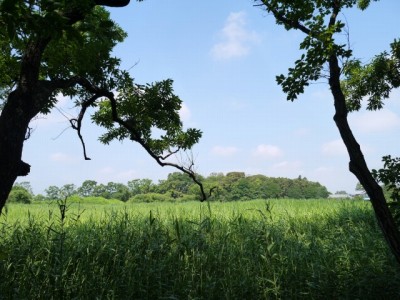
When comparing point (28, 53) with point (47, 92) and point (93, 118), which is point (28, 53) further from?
point (93, 118)

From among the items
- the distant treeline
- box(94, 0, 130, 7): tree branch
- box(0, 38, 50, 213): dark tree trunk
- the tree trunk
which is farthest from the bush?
Result: the tree trunk

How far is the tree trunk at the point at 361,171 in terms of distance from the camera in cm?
442

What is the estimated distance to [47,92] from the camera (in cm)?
471

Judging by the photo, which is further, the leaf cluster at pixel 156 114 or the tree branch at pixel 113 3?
the leaf cluster at pixel 156 114

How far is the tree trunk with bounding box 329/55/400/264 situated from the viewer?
442 centimetres

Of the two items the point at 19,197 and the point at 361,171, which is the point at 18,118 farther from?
the point at 19,197

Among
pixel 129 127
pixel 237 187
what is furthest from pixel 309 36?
pixel 237 187

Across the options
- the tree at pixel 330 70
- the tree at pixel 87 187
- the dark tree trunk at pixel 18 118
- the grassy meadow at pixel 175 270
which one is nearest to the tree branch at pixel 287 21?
the tree at pixel 330 70

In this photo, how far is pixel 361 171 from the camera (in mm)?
4605

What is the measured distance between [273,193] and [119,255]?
65349 millimetres

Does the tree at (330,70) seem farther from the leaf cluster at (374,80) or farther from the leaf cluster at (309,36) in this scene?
the leaf cluster at (374,80)

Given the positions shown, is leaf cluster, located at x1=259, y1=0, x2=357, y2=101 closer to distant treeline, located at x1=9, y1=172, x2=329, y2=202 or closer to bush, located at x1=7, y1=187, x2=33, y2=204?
bush, located at x1=7, y1=187, x2=33, y2=204

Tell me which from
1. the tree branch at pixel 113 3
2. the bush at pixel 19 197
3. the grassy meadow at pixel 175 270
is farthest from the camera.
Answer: the bush at pixel 19 197

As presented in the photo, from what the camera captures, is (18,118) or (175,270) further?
(175,270)
